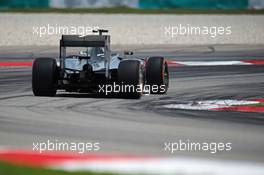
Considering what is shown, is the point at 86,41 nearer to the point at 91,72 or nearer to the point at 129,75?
the point at 91,72

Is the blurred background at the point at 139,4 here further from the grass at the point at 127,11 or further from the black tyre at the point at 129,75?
the black tyre at the point at 129,75

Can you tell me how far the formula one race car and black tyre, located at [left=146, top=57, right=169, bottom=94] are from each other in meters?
0.03

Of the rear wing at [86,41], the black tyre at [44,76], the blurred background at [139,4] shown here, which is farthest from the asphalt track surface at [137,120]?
the blurred background at [139,4]

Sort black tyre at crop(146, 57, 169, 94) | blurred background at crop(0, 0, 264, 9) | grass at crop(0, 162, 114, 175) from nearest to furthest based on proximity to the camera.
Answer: grass at crop(0, 162, 114, 175)
black tyre at crop(146, 57, 169, 94)
blurred background at crop(0, 0, 264, 9)

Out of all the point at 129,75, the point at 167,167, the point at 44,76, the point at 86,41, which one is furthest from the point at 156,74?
the point at 167,167

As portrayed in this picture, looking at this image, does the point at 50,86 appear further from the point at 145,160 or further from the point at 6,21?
the point at 6,21

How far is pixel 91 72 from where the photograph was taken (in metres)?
15.8

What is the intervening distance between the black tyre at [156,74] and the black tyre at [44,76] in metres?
1.69

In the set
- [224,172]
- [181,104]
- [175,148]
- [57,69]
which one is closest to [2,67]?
[57,69]

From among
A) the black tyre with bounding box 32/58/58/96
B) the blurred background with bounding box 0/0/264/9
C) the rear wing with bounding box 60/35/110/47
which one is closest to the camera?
the rear wing with bounding box 60/35/110/47

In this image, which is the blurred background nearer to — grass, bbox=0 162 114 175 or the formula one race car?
the formula one race car

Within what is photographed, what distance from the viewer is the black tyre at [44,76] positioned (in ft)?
51.0

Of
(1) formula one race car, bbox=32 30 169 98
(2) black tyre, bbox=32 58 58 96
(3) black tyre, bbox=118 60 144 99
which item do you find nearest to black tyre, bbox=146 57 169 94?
(1) formula one race car, bbox=32 30 169 98

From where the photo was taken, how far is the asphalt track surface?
11.3 meters
